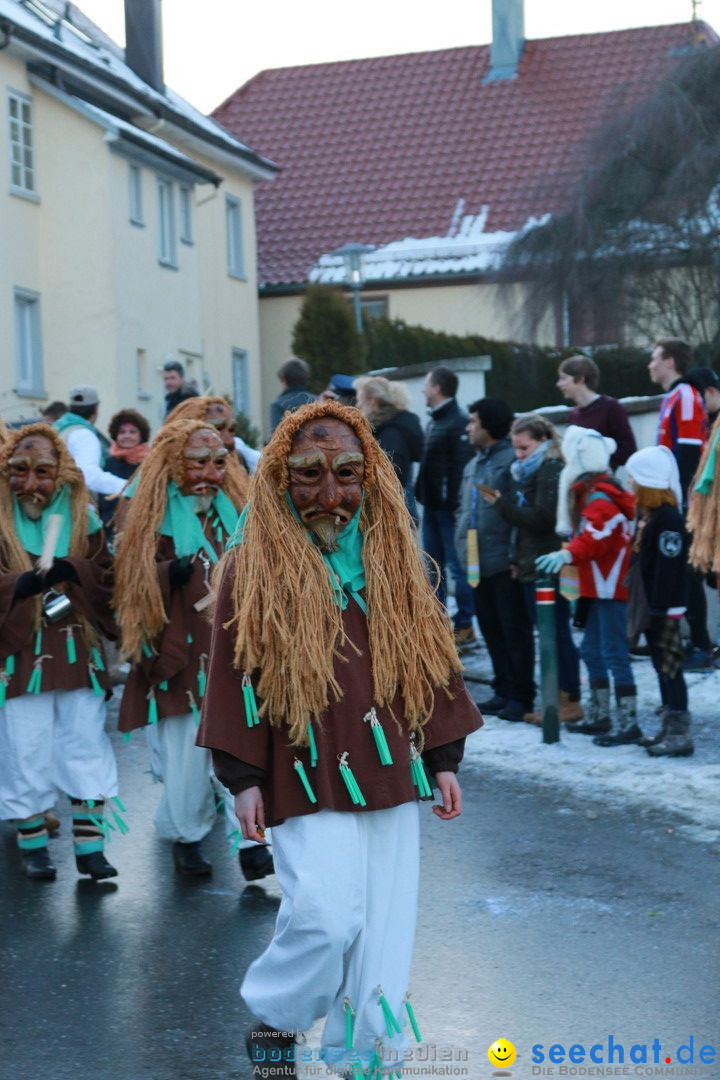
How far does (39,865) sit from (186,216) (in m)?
23.4

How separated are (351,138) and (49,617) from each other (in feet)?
102

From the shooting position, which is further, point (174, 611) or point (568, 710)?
point (568, 710)

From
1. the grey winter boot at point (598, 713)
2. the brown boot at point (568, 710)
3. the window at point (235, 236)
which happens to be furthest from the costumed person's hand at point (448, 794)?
the window at point (235, 236)

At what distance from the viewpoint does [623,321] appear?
22.9 meters

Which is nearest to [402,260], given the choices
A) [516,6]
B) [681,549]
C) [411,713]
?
[516,6]

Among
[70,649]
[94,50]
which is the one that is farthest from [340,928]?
[94,50]

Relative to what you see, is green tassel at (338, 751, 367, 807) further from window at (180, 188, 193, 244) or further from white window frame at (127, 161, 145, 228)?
window at (180, 188, 193, 244)

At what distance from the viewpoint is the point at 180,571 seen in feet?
24.2

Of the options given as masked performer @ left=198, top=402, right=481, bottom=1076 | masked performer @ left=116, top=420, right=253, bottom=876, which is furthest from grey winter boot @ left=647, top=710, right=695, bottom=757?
masked performer @ left=198, top=402, right=481, bottom=1076

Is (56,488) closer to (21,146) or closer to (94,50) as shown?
(21,146)

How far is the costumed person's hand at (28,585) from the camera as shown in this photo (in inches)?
291

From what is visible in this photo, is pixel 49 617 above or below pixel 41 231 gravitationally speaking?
below

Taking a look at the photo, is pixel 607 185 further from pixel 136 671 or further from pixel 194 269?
pixel 136 671

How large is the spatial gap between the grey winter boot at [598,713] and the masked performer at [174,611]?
316 cm
